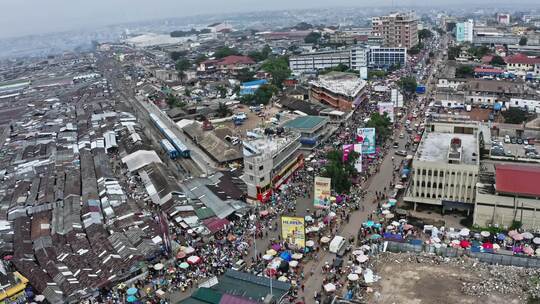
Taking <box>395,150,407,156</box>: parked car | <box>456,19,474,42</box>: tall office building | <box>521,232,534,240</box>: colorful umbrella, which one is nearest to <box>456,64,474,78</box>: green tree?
<box>395,150,407,156</box>: parked car

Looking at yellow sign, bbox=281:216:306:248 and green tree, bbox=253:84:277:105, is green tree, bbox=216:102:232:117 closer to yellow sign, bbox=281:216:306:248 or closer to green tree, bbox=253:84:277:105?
green tree, bbox=253:84:277:105

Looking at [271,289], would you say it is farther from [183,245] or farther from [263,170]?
[263,170]

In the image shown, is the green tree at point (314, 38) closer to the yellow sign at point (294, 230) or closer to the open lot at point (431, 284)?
the yellow sign at point (294, 230)

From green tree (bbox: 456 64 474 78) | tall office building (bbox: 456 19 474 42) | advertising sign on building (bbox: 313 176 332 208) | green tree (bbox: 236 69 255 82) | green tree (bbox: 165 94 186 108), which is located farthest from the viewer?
tall office building (bbox: 456 19 474 42)

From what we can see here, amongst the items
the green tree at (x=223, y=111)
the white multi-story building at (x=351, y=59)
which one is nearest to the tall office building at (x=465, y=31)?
the white multi-story building at (x=351, y=59)

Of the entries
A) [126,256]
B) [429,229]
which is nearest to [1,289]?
[126,256]

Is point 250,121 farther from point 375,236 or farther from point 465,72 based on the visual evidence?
point 465,72

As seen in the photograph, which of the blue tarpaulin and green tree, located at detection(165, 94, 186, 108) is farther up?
green tree, located at detection(165, 94, 186, 108)
